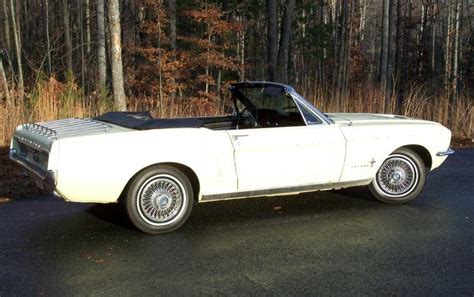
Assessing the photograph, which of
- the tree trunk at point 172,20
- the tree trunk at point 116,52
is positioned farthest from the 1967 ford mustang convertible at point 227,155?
the tree trunk at point 172,20

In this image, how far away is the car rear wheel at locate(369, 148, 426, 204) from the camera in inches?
233

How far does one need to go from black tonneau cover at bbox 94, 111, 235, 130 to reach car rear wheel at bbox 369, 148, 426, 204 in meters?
1.80

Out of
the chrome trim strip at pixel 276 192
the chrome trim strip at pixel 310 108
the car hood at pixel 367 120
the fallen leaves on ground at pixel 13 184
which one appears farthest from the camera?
the fallen leaves on ground at pixel 13 184

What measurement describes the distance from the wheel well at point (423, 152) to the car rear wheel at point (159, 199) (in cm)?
261

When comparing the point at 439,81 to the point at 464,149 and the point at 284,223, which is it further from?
the point at 284,223

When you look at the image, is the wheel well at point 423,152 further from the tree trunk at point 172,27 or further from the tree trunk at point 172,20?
the tree trunk at point 172,20

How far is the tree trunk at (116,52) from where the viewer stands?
1086 centimetres

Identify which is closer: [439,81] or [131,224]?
[131,224]

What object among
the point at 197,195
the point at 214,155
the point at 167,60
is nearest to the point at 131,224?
the point at 197,195

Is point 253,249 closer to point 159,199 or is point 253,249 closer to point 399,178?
point 159,199

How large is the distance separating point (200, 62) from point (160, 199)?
48.4 ft

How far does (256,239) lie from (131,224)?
4.01ft

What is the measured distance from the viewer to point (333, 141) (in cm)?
548

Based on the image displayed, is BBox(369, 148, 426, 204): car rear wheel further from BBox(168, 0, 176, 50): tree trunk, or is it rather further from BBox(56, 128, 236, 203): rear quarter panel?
BBox(168, 0, 176, 50): tree trunk
